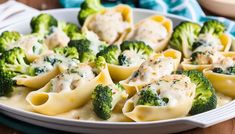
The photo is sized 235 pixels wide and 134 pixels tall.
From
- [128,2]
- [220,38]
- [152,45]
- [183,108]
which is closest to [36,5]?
[128,2]

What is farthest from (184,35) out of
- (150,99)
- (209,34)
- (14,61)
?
(14,61)

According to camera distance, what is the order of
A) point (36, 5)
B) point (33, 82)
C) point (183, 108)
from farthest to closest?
point (36, 5) → point (33, 82) → point (183, 108)

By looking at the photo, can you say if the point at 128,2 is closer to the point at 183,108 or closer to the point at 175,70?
the point at 175,70

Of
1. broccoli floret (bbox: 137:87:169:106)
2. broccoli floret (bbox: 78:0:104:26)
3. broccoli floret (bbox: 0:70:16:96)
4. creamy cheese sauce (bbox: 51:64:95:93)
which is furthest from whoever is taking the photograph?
broccoli floret (bbox: 78:0:104:26)

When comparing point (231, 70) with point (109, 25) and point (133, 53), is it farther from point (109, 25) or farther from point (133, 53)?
point (109, 25)

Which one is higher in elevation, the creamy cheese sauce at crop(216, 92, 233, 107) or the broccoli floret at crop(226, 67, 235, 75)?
the broccoli floret at crop(226, 67, 235, 75)

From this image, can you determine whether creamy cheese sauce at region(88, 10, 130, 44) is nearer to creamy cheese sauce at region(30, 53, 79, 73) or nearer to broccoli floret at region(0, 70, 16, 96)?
creamy cheese sauce at region(30, 53, 79, 73)

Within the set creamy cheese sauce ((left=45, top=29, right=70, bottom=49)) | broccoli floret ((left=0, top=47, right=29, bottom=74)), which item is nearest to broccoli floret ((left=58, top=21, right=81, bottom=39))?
creamy cheese sauce ((left=45, top=29, right=70, bottom=49))
